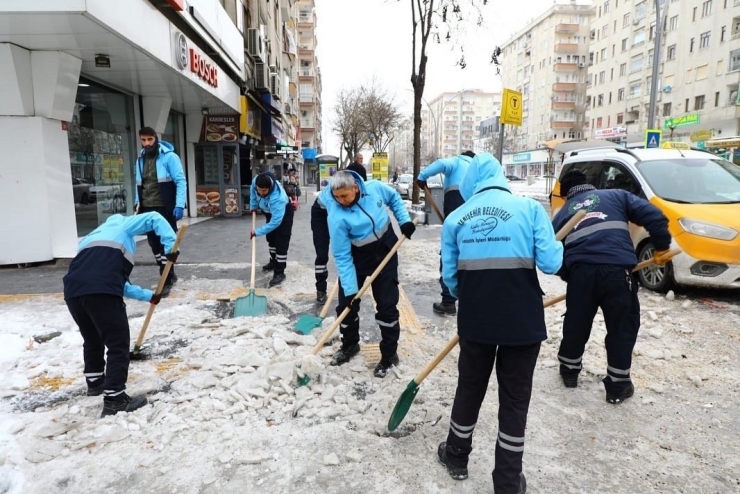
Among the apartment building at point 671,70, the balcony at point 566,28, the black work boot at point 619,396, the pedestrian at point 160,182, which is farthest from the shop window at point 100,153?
the balcony at point 566,28

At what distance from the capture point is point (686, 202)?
19.1ft

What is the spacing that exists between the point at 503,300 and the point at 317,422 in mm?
1534

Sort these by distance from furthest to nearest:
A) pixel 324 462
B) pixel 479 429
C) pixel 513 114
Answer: pixel 513 114 → pixel 479 429 → pixel 324 462

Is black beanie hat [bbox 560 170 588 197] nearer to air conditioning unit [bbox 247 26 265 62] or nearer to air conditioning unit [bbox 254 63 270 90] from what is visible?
air conditioning unit [bbox 247 26 265 62]

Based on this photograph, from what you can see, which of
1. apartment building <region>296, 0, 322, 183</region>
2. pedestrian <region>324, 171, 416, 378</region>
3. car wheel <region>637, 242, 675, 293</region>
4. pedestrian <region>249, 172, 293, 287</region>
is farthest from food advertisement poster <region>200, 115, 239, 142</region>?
apartment building <region>296, 0, 322, 183</region>

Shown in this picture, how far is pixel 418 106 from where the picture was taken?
50.8 ft

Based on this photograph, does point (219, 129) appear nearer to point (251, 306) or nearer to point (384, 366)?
point (251, 306)

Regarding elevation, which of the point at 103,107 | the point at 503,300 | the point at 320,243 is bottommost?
the point at 320,243

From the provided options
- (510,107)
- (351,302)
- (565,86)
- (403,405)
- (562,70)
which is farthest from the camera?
(562,70)

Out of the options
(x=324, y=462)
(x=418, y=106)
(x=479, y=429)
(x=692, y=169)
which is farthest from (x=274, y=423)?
(x=418, y=106)

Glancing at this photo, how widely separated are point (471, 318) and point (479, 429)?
1.07 metres

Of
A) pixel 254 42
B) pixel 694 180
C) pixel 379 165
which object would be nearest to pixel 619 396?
pixel 694 180

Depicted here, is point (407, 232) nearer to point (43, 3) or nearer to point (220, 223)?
point (43, 3)

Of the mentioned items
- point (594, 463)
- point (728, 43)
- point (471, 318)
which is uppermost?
point (728, 43)
